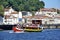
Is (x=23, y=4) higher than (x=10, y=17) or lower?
higher

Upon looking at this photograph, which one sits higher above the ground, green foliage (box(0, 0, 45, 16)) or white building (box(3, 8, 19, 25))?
green foliage (box(0, 0, 45, 16))

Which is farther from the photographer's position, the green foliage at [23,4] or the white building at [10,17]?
the green foliage at [23,4]

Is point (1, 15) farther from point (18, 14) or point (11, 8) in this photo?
point (11, 8)

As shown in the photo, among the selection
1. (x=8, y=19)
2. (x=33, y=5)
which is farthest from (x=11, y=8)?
(x=8, y=19)

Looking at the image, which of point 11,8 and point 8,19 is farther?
point 11,8

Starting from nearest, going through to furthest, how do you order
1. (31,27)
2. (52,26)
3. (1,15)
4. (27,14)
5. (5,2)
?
(31,27), (52,26), (1,15), (27,14), (5,2)

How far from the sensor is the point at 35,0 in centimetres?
17825

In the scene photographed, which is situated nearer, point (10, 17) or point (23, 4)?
point (10, 17)

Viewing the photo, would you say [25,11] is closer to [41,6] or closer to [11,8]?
[11,8]

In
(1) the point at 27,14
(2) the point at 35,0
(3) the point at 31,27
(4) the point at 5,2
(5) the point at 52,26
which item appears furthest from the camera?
(2) the point at 35,0

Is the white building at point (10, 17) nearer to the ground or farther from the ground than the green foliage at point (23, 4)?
nearer to the ground

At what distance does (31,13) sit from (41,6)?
58.9 feet

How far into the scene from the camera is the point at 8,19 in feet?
432

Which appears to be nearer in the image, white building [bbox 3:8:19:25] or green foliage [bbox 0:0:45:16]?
white building [bbox 3:8:19:25]
